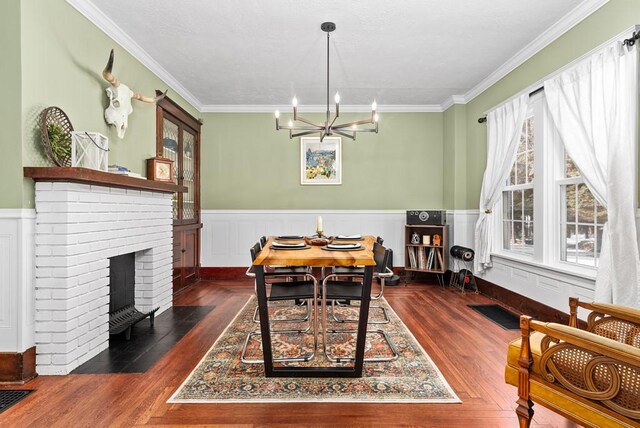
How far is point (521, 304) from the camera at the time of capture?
3828mm

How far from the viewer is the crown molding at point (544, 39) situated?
9.32 feet

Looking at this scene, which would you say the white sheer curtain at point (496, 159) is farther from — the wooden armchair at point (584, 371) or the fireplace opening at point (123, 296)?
the fireplace opening at point (123, 296)

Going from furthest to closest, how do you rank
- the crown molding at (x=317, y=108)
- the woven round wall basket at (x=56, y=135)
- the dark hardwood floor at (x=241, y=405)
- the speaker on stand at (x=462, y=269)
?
the crown molding at (x=317, y=108) → the speaker on stand at (x=462, y=269) → the woven round wall basket at (x=56, y=135) → the dark hardwood floor at (x=241, y=405)

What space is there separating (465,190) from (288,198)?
280cm

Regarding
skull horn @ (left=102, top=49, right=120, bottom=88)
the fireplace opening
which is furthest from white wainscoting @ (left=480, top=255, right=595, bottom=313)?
skull horn @ (left=102, top=49, right=120, bottom=88)

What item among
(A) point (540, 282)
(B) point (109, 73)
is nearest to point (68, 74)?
(B) point (109, 73)

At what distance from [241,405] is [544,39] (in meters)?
4.12

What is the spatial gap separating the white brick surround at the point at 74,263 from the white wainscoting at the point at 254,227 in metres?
2.49

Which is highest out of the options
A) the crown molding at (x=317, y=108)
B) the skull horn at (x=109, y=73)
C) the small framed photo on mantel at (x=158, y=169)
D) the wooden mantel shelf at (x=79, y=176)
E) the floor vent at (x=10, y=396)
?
the crown molding at (x=317, y=108)

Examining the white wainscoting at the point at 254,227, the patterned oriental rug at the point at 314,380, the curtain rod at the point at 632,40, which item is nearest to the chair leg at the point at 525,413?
the patterned oriental rug at the point at 314,380

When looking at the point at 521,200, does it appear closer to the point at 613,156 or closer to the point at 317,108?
the point at 613,156

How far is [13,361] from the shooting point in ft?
7.41

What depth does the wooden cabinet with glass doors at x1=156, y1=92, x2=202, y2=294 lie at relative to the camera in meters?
4.49

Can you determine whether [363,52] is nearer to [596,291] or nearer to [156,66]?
[156,66]
